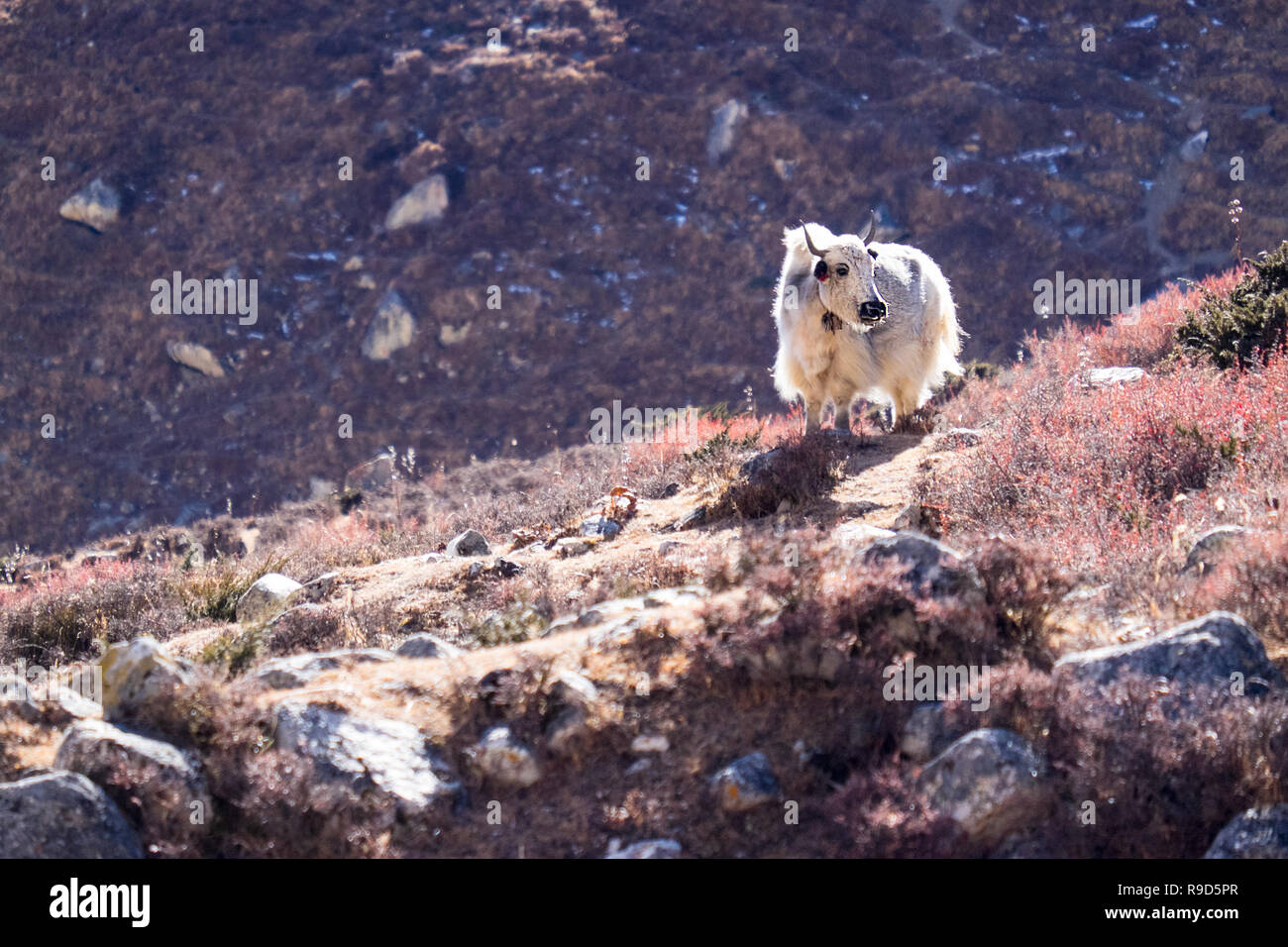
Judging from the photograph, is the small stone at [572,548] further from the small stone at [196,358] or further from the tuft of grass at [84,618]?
the small stone at [196,358]

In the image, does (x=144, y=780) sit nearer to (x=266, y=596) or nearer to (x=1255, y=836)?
(x=266, y=596)

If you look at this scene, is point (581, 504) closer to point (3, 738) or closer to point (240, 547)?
point (3, 738)

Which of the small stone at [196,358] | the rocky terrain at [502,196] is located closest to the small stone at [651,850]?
the rocky terrain at [502,196]

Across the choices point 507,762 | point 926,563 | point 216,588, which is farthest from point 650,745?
point 216,588

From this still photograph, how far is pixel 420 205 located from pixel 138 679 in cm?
2337

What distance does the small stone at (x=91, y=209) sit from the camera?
26969mm

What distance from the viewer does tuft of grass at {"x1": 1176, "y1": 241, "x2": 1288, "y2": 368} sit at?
10.1 m

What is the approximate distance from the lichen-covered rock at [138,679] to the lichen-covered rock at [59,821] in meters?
0.56

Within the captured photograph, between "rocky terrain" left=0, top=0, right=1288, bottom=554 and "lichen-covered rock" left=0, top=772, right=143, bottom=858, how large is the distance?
668 inches

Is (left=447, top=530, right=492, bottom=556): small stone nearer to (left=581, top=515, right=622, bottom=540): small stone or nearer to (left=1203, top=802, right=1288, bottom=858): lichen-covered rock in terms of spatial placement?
(left=581, top=515, right=622, bottom=540): small stone

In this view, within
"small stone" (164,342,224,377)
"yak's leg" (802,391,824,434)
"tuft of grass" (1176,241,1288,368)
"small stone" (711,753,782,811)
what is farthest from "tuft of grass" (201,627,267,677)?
"small stone" (164,342,224,377)

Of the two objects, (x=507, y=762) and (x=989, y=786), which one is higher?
(x=989, y=786)

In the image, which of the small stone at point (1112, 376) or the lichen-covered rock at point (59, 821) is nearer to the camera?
the lichen-covered rock at point (59, 821)

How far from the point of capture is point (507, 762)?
5.14m
